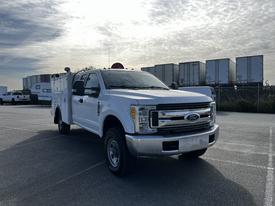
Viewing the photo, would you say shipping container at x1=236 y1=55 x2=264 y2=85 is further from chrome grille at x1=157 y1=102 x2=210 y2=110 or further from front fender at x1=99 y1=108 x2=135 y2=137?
front fender at x1=99 y1=108 x2=135 y2=137

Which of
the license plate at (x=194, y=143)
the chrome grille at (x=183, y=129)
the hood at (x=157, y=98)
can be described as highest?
the hood at (x=157, y=98)

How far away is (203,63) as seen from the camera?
35906mm

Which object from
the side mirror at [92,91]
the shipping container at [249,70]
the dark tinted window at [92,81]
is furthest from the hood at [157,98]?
the shipping container at [249,70]

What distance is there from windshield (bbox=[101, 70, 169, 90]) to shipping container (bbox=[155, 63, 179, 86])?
30.0 metres

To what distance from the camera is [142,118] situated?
4.96 meters

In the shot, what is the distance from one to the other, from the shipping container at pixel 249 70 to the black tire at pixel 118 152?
90.7ft

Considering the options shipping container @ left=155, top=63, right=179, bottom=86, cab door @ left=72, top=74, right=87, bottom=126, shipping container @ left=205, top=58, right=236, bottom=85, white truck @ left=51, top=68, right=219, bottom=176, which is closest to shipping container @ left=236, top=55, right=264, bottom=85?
shipping container @ left=205, top=58, right=236, bottom=85

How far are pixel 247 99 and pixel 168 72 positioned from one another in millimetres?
15764

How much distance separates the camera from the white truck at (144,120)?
4.97 meters

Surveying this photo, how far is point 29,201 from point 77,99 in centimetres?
384

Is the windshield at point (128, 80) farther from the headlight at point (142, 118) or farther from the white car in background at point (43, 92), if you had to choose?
the white car in background at point (43, 92)

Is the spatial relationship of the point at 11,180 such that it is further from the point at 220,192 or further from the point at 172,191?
the point at 220,192

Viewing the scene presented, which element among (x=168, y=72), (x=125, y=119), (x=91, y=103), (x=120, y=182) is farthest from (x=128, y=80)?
(x=168, y=72)

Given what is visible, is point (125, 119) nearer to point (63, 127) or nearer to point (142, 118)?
point (142, 118)
